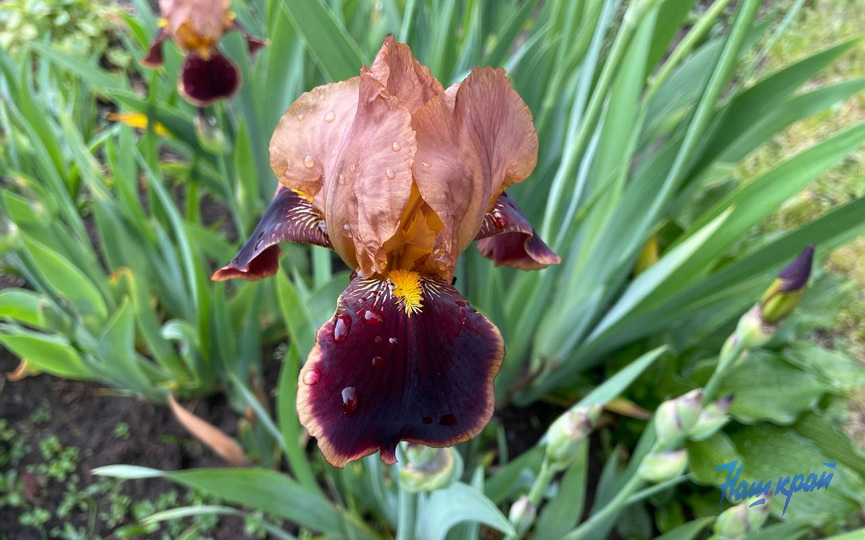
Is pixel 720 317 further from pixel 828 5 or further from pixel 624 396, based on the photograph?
pixel 828 5

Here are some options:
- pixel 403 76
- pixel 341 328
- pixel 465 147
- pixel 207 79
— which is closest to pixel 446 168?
pixel 465 147

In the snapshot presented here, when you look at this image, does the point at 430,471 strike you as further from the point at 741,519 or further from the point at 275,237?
the point at 741,519

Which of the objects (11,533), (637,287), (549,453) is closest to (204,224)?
(11,533)

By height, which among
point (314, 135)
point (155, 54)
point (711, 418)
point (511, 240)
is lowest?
point (711, 418)

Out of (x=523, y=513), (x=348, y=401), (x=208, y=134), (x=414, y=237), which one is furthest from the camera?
(x=208, y=134)

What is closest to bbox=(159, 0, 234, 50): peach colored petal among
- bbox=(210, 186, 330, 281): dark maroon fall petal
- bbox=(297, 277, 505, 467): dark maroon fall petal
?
bbox=(210, 186, 330, 281): dark maroon fall petal

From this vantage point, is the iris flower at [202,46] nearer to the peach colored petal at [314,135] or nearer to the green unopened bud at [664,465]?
the peach colored petal at [314,135]
